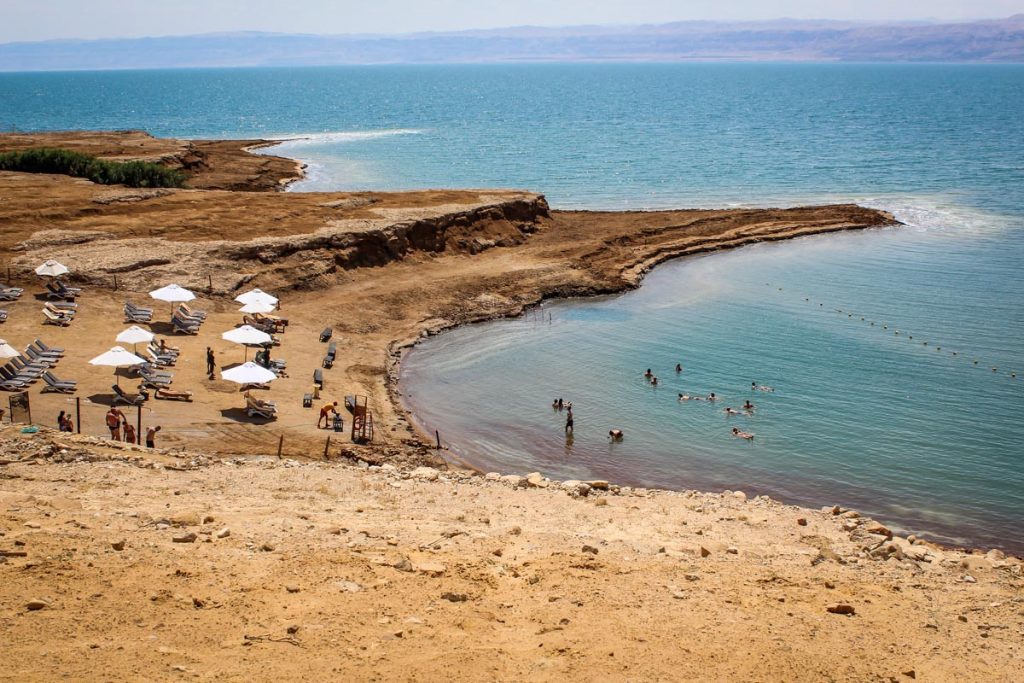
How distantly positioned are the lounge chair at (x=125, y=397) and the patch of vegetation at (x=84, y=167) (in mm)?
33373

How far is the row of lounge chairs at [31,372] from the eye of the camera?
2892 centimetres

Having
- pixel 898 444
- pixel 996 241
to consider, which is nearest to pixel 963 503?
pixel 898 444

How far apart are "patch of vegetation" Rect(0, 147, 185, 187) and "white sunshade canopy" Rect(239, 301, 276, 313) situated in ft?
85.3

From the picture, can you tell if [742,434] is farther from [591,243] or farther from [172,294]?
[591,243]

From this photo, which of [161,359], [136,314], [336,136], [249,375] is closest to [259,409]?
[249,375]

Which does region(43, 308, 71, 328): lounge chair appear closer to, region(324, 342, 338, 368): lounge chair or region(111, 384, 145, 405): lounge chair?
region(111, 384, 145, 405): lounge chair

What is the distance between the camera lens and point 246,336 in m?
32.9

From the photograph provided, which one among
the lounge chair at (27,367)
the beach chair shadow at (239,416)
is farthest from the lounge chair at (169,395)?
the lounge chair at (27,367)

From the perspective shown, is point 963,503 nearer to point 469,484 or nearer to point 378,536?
point 469,484

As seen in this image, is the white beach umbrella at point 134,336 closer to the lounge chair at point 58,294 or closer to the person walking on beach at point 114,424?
the person walking on beach at point 114,424

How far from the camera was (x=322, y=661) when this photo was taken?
14156 mm

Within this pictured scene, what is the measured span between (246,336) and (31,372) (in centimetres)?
661

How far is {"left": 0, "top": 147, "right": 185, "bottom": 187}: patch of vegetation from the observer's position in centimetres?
5872

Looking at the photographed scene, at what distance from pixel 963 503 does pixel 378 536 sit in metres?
16.3
